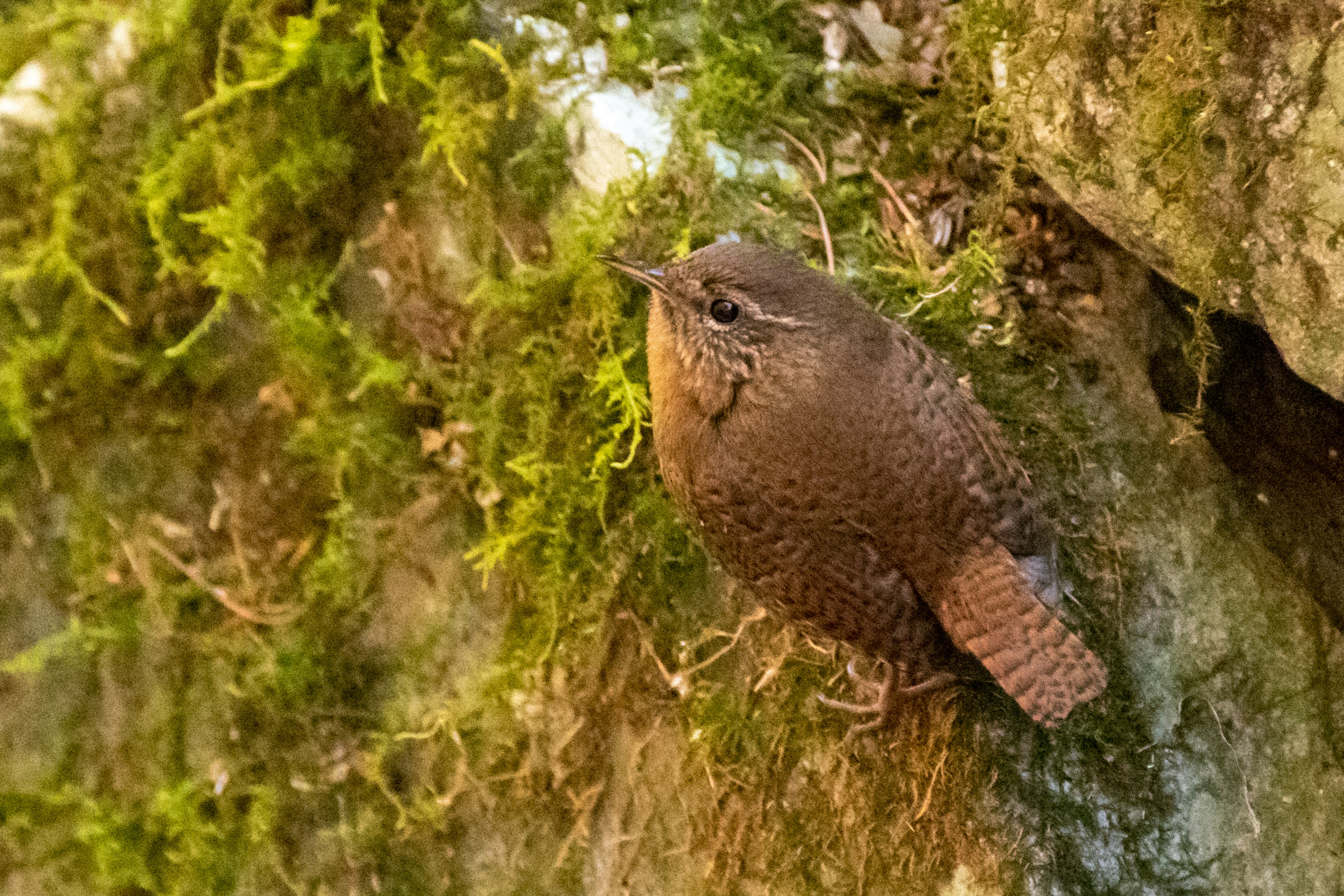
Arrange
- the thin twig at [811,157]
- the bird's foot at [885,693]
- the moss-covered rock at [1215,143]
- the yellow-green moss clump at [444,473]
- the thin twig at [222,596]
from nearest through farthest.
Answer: the moss-covered rock at [1215,143]
the bird's foot at [885,693]
the yellow-green moss clump at [444,473]
the thin twig at [811,157]
the thin twig at [222,596]

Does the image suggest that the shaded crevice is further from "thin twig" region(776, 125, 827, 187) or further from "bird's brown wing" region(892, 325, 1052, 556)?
"thin twig" region(776, 125, 827, 187)

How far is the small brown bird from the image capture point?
213 centimetres

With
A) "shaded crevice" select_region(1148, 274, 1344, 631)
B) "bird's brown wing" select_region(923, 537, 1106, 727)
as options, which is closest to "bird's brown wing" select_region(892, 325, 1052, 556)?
"bird's brown wing" select_region(923, 537, 1106, 727)

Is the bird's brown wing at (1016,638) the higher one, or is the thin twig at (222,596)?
the bird's brown wing at (1016,638)

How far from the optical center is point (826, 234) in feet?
9.17

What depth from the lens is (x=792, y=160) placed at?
9.42 feet

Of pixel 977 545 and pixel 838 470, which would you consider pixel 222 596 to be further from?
pixel 977 545

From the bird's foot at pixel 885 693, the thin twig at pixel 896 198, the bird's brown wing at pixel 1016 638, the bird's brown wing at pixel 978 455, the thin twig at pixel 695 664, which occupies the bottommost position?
the thin twig at pixel 695 664

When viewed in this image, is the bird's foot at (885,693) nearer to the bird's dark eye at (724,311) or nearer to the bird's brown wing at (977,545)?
the bird's brown wing at (977,545)

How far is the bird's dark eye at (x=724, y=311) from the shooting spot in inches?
86.9

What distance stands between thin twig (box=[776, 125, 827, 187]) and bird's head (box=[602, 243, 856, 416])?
0.73 m

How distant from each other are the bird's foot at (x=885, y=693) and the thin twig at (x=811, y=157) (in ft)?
4.71

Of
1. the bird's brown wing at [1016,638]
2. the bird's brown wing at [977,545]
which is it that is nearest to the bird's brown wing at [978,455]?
the bird's brown wing at [977,545]

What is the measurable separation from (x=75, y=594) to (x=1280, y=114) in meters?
4.25
